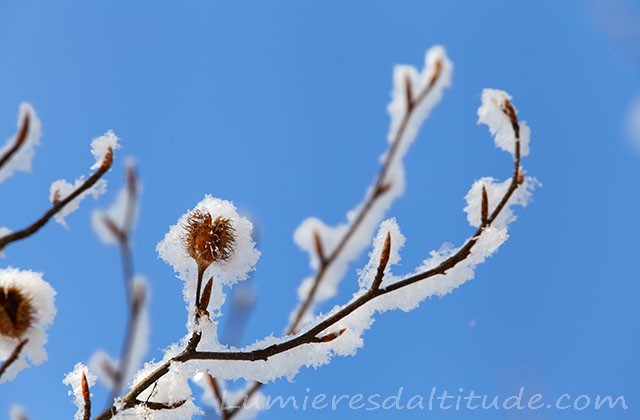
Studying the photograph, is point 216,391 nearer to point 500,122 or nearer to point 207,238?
point 207,238

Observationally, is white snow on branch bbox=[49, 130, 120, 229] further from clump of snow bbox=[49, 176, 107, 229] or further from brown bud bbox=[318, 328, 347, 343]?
brown bud bbox=[318, 328, 347, 343]

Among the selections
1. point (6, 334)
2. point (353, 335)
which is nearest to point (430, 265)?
point (353, 335)

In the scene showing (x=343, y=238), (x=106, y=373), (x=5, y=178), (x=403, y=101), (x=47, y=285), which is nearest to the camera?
(x=5, y=178)

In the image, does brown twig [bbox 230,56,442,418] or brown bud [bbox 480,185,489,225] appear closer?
brown bud [bbox 480,185,489,225]

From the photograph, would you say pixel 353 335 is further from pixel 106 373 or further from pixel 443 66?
pixel 106 373

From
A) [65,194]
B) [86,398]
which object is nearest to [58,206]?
[65,194]

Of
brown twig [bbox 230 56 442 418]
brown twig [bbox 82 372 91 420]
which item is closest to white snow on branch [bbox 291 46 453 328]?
brown twig [bbox 230 56 442 418]
